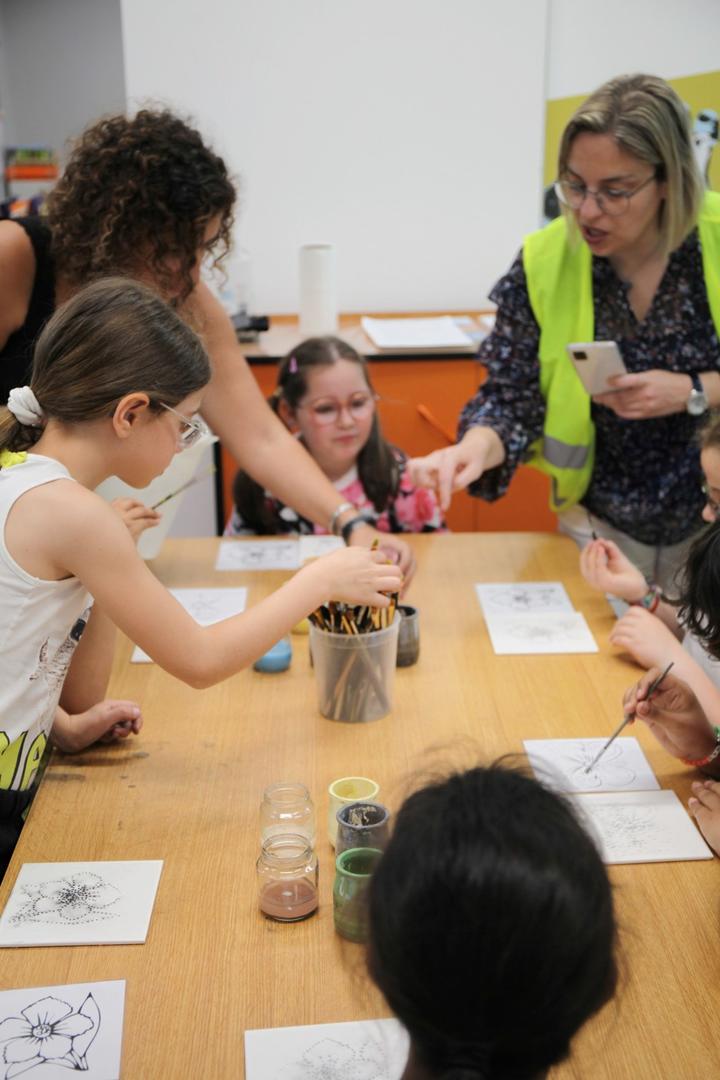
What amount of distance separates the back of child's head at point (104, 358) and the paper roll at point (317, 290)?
226cm

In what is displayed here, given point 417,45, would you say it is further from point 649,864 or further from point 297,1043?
point 297,1043

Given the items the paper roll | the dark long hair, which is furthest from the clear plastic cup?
the paper roll

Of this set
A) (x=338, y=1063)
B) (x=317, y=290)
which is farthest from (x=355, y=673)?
(x=317, y=290)

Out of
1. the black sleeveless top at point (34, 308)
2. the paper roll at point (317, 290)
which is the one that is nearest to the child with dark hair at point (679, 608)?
the black sleeveless top at point (34, 308)

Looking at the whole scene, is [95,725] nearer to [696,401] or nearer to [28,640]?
[28,640]

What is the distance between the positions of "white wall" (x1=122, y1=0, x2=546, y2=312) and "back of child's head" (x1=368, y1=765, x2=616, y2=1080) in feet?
10.6

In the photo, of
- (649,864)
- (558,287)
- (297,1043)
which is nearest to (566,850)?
(297,1043)

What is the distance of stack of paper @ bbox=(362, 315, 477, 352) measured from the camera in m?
3.52

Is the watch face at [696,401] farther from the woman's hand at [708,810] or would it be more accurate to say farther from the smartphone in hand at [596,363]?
the woman's hand at [708,810]

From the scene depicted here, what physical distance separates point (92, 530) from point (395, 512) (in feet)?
4.57

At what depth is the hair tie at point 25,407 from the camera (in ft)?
4.80

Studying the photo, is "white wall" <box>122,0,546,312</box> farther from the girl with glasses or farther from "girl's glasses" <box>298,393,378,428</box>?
the girl with glasses

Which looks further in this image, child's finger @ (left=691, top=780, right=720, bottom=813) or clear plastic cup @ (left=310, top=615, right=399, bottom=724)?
clear plastic cup @ (left=310, top=615, right=399, bottom=724)

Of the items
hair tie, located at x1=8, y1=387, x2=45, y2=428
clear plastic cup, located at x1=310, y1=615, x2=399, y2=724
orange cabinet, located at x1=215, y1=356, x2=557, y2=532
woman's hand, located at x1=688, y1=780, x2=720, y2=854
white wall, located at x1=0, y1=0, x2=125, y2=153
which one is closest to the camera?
woman's hand, located at x1=688, y1=780, x2=720, y2=854
